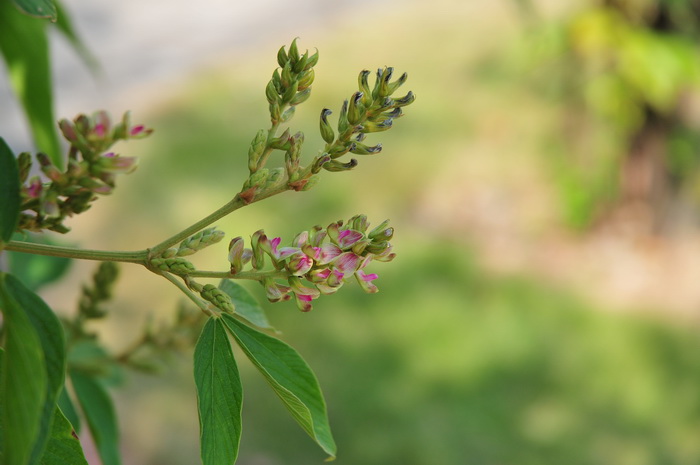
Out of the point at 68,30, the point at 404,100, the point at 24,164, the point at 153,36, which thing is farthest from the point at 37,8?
the point at 153,36

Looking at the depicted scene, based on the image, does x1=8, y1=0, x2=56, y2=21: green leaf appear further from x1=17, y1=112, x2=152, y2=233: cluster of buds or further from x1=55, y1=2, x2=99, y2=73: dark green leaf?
x1=55, y1=2, x2=99, y2=73: dark green leaf

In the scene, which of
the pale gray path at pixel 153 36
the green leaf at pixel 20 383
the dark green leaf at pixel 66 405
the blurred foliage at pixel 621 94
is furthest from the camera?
the pale gray path at pixel 153 36

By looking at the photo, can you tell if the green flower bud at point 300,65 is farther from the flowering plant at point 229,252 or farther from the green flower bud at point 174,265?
the green flower bud at point 174,265

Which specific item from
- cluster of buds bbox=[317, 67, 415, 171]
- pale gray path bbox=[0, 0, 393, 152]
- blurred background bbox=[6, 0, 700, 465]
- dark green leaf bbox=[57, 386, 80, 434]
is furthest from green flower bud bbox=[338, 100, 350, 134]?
pale gray path bbox=[0, 0, 393, 152]

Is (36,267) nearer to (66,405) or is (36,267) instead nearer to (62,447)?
(66,405)

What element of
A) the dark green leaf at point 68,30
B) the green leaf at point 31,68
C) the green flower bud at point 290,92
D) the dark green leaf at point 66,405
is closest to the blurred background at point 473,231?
the dark green leaf at point 68,30

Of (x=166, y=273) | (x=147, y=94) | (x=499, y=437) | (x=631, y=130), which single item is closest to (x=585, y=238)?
(x=631, y=130)

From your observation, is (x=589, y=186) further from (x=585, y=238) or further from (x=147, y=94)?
(x=147, y=94)
